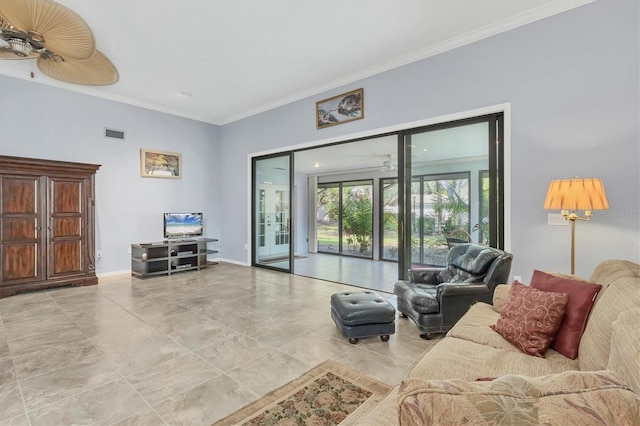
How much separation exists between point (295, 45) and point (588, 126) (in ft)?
11.2

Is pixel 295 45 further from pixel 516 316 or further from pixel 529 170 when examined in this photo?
pixel 516 316

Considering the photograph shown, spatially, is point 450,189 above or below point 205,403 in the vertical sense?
above

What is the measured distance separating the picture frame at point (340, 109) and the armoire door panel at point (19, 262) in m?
4.82

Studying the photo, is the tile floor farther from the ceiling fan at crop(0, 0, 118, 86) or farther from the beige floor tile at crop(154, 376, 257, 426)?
the ceiling fan at crop(0, 0, 118, 86)

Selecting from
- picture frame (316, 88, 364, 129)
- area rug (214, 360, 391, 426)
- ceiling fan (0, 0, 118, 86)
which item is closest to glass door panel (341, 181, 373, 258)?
picture frame (316, 88, 364, 129)

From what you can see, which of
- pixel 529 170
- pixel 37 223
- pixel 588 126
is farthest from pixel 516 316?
pixel 37 223

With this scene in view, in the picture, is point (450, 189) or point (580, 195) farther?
point (450, 189)

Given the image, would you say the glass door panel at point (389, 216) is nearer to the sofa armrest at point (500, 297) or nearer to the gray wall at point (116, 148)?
the gray wall at point (116, 148)

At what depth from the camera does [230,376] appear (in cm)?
233

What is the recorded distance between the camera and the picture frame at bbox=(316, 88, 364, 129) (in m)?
4.94

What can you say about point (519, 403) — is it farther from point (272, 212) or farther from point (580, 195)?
point (272, 212)

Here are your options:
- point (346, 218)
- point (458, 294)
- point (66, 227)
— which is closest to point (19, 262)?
point (66, 227)

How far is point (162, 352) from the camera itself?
2713 mm

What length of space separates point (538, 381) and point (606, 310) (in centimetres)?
Result: 121
